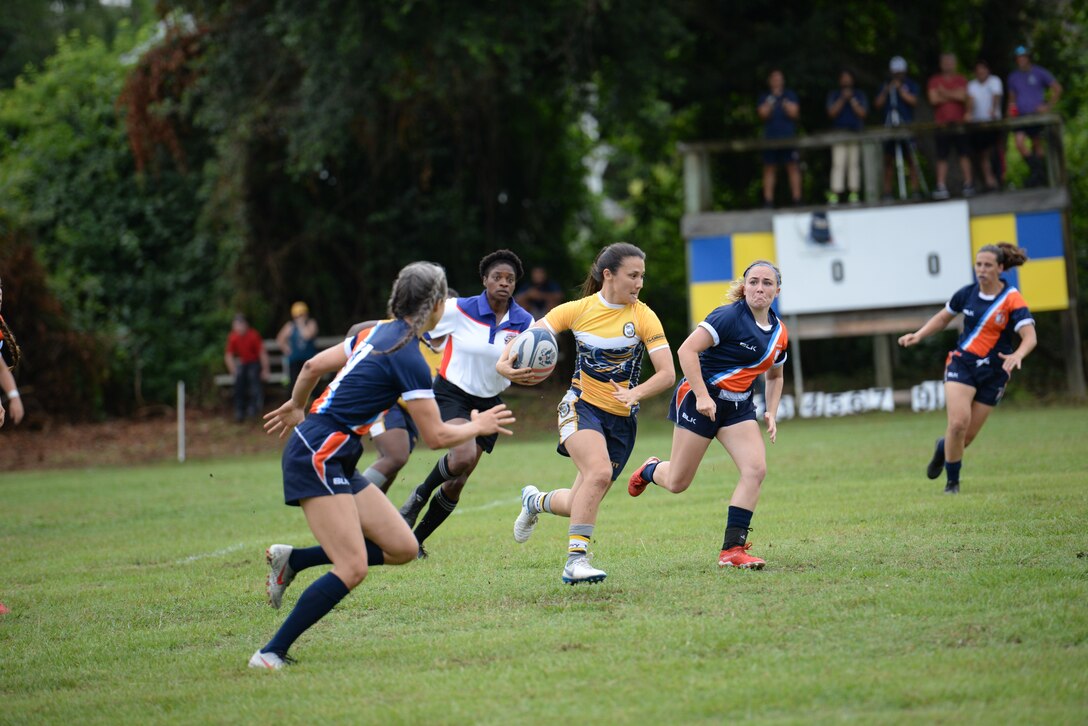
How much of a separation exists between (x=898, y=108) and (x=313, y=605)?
1766 centimetres

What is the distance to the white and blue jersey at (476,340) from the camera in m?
8.81

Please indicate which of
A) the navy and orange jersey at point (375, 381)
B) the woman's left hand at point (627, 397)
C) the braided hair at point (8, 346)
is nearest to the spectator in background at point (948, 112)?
the woman's left hand at point (627, 397)

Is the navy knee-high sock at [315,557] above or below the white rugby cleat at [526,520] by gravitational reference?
above

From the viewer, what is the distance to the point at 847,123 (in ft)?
70.1

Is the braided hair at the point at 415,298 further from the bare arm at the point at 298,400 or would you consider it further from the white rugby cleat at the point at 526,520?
the white rugby cleat at the point at 526,520

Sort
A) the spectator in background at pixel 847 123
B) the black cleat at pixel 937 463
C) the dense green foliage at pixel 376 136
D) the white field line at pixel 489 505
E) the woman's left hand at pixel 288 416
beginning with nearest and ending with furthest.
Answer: the woman's left hand at pixel 288 416
the black cleat at pixel 937 463
the white field line at pixel 489 505
the spectator in background at pixel 847 123
the dense green foliage at pixel 376 136

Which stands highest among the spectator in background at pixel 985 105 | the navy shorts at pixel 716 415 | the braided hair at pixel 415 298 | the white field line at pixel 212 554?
the spectator in background at pixel 985 105

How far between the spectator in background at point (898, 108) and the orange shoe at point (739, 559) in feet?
49.0

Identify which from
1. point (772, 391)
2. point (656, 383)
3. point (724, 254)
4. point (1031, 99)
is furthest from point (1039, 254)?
point (656, 383)

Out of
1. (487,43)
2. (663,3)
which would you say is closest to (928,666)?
(487,43)

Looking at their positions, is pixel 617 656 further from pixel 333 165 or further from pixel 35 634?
pixel 333 165

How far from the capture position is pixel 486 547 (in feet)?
30.0

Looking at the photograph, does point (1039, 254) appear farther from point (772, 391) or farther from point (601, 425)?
point (601, 425)

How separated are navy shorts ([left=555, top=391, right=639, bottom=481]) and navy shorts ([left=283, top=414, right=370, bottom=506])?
1933 millimetres
